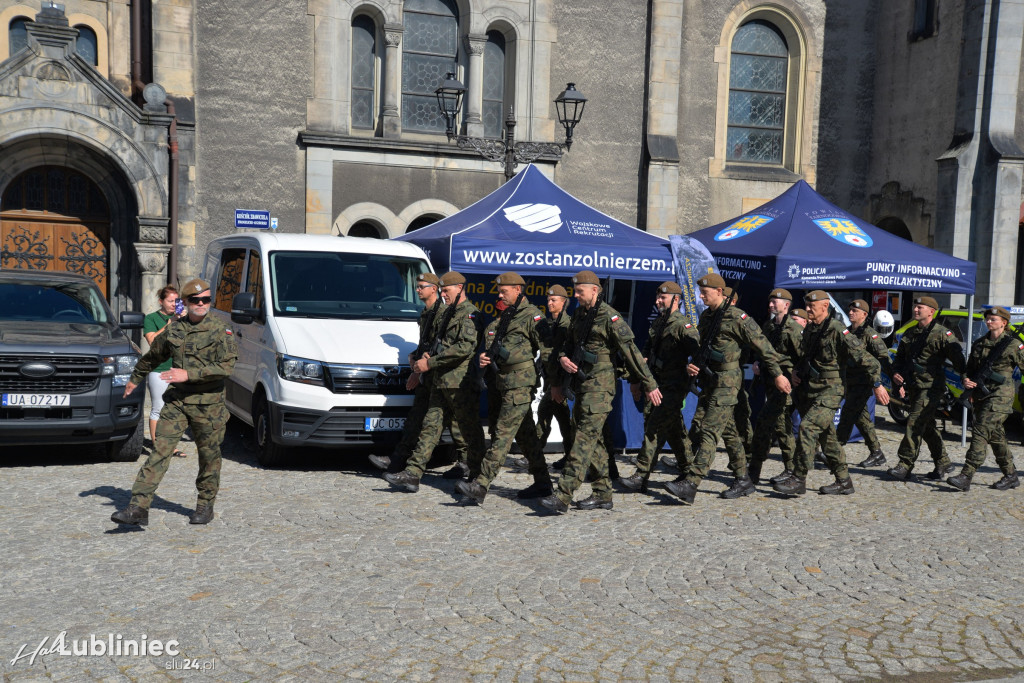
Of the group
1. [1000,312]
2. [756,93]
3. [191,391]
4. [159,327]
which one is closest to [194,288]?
[191,391]

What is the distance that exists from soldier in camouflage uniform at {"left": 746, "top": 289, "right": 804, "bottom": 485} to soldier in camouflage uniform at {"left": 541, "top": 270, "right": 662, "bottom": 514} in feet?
5.47

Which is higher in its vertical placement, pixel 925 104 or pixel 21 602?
pixel 925 104

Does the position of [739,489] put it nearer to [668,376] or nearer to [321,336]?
[668,376]

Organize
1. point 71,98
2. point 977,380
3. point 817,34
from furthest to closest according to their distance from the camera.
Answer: point 817,34 → point 71,98 → point 977,380

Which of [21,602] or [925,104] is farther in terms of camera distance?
[925,104]

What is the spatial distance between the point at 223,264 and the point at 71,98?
6948mm

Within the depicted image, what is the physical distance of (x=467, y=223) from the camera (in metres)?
10.8

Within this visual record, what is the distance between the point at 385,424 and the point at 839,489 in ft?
13.2

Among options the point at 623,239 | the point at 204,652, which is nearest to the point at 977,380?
the point at 623,239

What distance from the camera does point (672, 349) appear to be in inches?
330

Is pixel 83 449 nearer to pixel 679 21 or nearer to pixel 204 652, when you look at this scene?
pixel 204 652

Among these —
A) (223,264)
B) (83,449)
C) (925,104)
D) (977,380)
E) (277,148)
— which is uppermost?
(925,104)

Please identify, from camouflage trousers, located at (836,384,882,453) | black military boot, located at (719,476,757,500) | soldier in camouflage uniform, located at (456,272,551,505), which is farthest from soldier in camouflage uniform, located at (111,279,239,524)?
camouflage trousers, located at (836,384,882,453)

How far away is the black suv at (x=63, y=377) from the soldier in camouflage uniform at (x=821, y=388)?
19.1 ft
